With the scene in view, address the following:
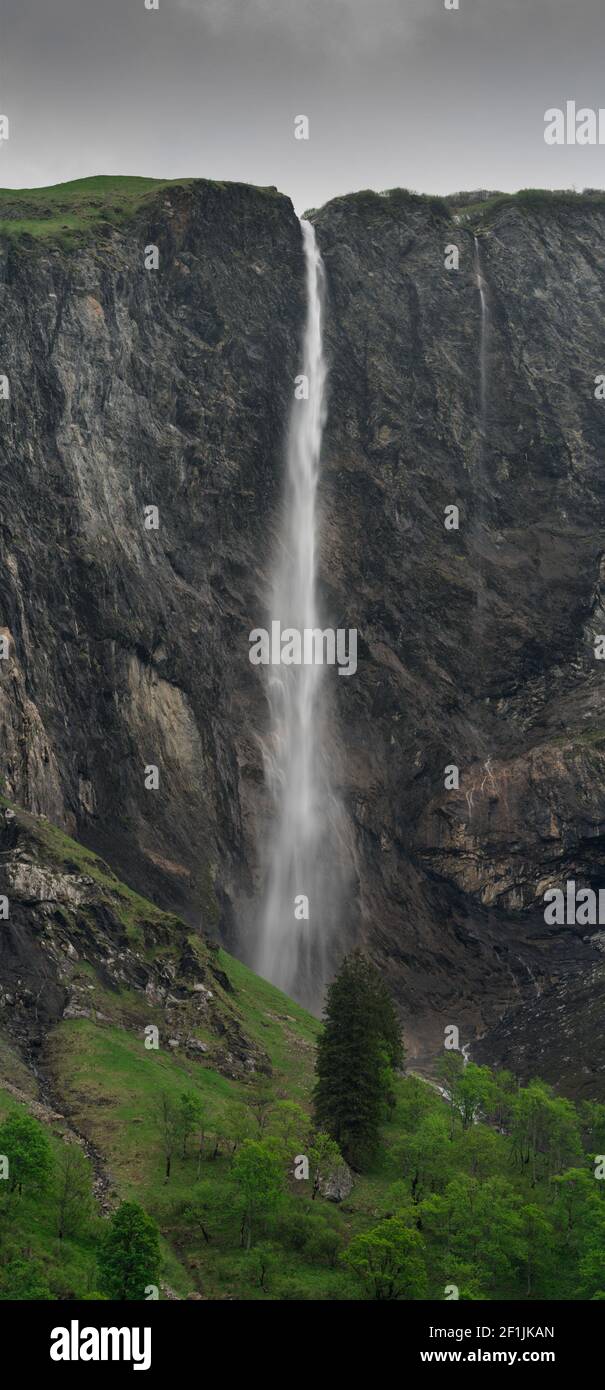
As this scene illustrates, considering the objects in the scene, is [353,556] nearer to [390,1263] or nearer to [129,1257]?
[390,1263]

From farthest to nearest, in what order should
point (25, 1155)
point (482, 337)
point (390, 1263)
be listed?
point (482, 337)
point (25, 1155)
point (390, 1263)

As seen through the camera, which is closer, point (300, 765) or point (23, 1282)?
point (23, 1282)

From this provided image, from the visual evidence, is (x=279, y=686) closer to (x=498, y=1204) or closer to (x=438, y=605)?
(x=438, y=605)

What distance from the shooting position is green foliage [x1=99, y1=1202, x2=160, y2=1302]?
46.5 m

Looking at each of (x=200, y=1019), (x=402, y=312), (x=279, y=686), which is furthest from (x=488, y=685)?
(x=200, y=1019)

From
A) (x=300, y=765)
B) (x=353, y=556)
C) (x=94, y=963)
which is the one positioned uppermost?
(x=353, y=556)

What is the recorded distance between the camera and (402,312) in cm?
13338

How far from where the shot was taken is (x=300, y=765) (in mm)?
113688

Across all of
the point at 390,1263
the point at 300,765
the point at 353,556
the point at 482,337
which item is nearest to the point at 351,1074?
the point at 390,1263

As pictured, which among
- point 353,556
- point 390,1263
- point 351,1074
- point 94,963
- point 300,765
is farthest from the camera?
point 353,556

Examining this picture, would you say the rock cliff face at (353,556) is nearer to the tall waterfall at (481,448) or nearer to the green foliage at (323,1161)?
the tall waterfall at (481,448)

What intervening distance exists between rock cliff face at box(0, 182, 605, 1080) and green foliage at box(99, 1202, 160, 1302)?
45919 mm

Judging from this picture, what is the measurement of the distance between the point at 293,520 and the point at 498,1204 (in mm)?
75732

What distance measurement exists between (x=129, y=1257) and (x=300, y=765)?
6828 centimetres
